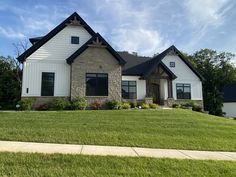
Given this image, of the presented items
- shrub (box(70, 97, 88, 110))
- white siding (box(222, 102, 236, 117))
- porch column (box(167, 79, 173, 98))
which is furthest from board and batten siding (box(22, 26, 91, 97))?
white siding (box(222, 102, 236, 117))

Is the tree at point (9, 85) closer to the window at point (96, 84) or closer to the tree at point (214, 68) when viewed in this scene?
the window at point (96, 84)

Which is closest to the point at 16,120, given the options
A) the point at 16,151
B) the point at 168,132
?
the point at 16,151

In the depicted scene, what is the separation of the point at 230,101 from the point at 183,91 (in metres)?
22.4

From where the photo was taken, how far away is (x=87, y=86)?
18.3 meters

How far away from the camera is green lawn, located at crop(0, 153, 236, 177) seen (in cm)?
503

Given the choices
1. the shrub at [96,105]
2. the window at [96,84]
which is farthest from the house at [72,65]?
the shrub at [96,105]

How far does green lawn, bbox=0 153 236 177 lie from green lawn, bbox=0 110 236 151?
6.93 ft

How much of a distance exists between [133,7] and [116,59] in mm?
6510

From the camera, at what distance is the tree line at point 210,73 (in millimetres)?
26406

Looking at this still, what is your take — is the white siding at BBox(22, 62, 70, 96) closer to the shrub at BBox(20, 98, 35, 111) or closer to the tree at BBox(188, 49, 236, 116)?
the shrub at BBox(20, 98, 35, 111)

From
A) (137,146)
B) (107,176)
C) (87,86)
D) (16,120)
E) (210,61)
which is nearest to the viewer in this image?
(107,176)

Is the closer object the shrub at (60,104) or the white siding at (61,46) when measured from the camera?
the shrub at (60,104)

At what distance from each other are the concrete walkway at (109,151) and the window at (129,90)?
46.5ft

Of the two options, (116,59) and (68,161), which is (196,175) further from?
(116,59)
